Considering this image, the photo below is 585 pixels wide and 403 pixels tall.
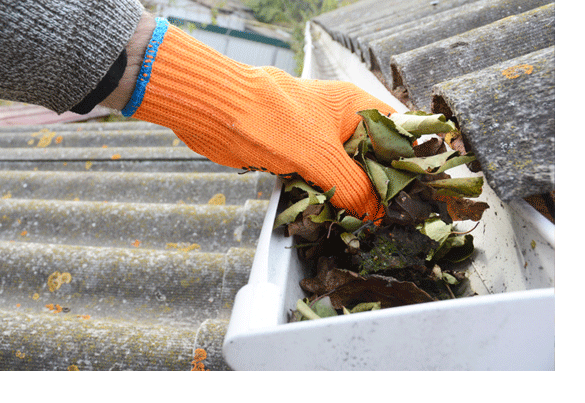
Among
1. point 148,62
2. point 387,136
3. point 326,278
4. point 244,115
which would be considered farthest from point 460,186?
point 148,62

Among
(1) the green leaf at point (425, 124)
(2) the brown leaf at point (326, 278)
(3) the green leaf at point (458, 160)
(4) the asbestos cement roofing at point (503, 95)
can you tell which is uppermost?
(4) the asbestos cement roofing at point (503, 95)

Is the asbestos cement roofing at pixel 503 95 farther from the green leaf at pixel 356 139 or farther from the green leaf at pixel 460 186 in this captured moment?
the green leaf at pixel 356 139

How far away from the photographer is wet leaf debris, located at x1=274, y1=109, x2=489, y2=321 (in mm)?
597

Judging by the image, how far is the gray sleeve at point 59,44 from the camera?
1.79 ft

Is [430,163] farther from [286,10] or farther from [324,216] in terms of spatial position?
[286,10]

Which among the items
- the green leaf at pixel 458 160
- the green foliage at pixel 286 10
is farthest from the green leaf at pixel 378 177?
the green foliage at pixel 286 10

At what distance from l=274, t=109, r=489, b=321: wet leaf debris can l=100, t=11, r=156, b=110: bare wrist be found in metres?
0.37

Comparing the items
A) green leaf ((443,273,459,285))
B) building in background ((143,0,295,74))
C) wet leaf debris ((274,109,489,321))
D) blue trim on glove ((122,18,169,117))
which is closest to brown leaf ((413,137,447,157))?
wet leaf debris ((274,109,489,321))

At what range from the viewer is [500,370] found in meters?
0.41

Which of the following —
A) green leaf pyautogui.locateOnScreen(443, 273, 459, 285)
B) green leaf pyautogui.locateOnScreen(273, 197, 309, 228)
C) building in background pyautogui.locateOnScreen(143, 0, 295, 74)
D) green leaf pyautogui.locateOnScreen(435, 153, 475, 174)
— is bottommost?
building in background pyautogui.locateOnScreen(143, 0, 295, 74)

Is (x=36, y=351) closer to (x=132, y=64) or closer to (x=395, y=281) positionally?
(x=132, y=64)

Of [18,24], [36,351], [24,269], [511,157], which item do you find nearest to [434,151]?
[511,157]

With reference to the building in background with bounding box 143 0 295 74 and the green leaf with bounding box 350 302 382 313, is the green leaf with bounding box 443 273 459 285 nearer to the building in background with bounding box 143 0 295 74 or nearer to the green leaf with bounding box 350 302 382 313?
the green leaf with bounding box 350 302 382 313

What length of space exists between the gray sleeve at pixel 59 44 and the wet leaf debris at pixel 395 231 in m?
0.42
